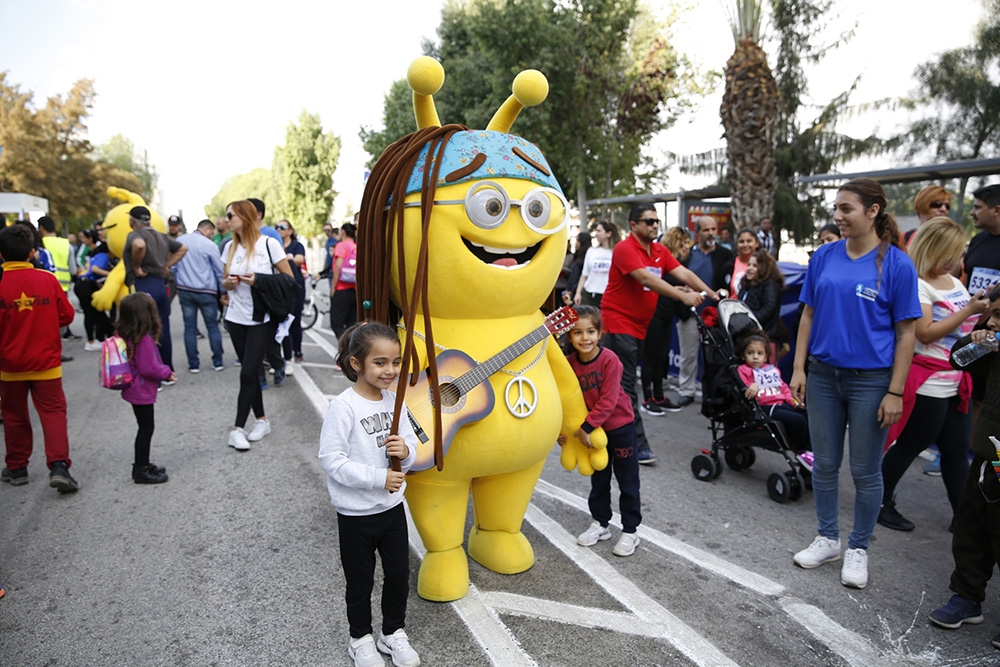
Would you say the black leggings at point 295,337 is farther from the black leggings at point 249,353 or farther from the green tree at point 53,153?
the green tree at point 53,153

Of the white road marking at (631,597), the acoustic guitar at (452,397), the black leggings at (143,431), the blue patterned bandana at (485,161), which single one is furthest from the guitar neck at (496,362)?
the black leggings at (143,431)

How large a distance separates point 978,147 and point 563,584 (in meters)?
A: 21.3

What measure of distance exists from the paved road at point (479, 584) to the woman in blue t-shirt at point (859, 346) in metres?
0.43

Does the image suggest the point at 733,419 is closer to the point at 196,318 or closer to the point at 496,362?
the point at 496,362

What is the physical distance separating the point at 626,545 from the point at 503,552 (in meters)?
0.70

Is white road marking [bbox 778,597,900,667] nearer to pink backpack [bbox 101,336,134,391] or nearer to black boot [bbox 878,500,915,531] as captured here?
black boot [bbox 878,500,915,531]

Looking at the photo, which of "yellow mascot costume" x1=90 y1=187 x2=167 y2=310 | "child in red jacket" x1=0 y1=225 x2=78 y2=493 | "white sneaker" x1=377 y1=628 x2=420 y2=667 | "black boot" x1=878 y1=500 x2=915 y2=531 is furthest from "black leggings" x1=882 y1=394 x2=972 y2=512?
"yellow mascot costume" x1=90 y1=187 x2=167 y2=310

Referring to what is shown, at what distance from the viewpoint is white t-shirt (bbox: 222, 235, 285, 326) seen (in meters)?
4.95

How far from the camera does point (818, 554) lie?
337cm

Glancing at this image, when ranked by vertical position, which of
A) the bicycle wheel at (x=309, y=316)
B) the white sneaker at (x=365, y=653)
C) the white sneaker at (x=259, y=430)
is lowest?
the white sneaker at (x=365, y=653)

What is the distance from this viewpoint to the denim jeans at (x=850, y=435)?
3.10 meters

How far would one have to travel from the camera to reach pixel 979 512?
2.87 meters

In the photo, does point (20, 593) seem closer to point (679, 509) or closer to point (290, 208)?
point (679, 509)

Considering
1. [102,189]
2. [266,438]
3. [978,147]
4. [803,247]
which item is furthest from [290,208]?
[266,438]
